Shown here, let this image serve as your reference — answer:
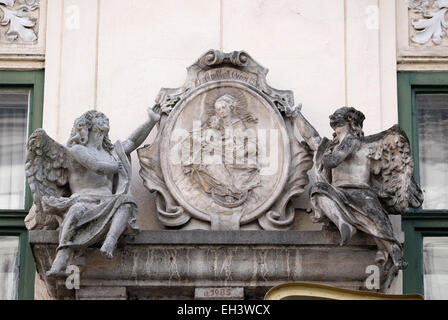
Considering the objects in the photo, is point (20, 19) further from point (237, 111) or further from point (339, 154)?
point (339, 154)

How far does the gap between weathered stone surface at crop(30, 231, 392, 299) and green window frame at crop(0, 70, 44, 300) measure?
477mm

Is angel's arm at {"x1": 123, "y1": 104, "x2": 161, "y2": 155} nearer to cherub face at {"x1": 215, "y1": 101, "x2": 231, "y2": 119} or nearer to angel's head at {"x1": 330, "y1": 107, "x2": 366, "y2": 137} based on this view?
cherub face at {"x1": 215, "y1": 101, "x2": 231, "y2": 119}

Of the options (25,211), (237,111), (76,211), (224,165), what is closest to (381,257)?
(224,165)

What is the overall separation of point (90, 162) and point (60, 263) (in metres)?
0.87

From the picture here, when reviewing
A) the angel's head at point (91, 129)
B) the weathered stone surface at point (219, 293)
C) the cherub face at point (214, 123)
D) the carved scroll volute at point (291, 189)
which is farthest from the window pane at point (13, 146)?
the carved scroll volute at point (291, 189)

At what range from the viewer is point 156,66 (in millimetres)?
14828

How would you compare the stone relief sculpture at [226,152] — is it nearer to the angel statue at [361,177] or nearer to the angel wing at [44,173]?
the angel statue at [361,177]

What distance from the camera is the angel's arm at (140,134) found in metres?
14.2

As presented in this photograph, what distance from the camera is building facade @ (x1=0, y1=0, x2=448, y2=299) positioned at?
48.1 feet

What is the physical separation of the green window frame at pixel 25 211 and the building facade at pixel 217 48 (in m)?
0.01

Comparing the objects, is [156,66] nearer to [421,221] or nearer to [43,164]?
[43,164]

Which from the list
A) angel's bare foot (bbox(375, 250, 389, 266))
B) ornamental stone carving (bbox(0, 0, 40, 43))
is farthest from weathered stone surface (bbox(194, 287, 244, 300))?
ornamental stone carving (bbox(0, 0, 40, 43))

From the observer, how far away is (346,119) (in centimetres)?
1412

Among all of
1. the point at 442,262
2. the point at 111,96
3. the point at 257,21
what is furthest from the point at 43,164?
the point at 442,262
